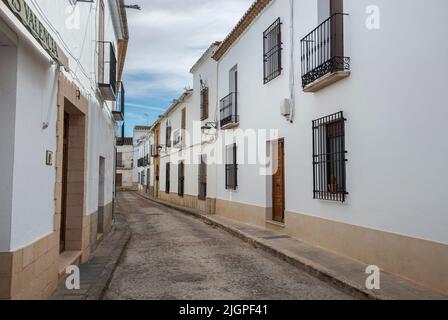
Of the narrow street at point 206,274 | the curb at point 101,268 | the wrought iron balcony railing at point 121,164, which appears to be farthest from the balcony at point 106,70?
the wrought iron balcony railing at point 121,164

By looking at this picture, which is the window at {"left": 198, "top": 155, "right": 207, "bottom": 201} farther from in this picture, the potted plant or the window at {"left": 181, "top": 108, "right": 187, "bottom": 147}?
the potted plant

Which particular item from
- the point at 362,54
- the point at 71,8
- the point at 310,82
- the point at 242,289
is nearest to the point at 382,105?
the point at 362,54

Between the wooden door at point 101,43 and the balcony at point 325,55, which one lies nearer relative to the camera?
the balcony at point 325,55

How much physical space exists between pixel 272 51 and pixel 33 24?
7.52m

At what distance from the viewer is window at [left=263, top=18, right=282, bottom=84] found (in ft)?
32.4

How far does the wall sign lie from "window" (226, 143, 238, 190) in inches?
354

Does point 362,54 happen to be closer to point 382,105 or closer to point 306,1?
point 382,105

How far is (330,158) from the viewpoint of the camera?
301 inches

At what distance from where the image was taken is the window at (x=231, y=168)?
13273mm

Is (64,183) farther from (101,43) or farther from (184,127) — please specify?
(184,127)

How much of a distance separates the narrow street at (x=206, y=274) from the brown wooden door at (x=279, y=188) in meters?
1.27

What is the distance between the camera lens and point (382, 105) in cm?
602

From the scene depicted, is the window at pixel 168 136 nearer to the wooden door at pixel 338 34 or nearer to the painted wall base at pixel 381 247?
the painted wall base at pixel 381 247

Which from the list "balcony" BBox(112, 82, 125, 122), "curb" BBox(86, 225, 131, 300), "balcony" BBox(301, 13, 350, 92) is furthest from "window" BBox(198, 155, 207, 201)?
"balcony" BBox(301, 13, 350, 92)
